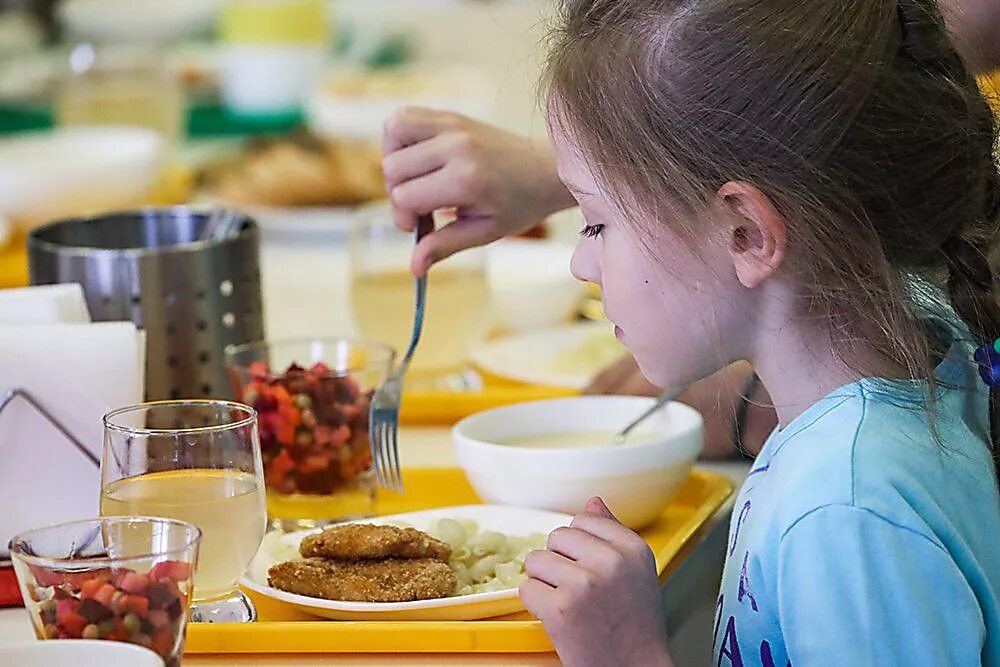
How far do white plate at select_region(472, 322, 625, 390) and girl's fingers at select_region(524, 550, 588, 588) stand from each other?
557 millimetres

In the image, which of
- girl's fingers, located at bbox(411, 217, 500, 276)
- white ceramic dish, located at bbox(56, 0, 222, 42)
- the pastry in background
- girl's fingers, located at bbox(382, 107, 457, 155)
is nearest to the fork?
girl's fingers, located at bbox(411, 217, 500, 276)

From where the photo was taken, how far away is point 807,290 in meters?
1.01

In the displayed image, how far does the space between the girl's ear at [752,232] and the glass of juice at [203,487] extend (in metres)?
0.35

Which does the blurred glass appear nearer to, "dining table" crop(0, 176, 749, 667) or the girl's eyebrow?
"dining table" crop(0, 176, 749, 667)

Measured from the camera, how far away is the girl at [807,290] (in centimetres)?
91

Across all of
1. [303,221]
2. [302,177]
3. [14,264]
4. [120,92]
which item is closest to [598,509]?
[14,264]

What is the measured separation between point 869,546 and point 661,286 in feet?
0.78

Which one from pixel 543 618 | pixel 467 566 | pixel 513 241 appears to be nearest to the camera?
pixel 543 618

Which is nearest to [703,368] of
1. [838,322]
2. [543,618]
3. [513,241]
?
[838,322]

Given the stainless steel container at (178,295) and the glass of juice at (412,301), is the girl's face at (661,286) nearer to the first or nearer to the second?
the stainless steel container at (178,295)

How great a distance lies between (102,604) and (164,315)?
0.55 m

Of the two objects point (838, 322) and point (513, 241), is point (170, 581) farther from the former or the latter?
point (513, 241)

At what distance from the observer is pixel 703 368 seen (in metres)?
1.06

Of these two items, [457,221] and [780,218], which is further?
[457,221]
